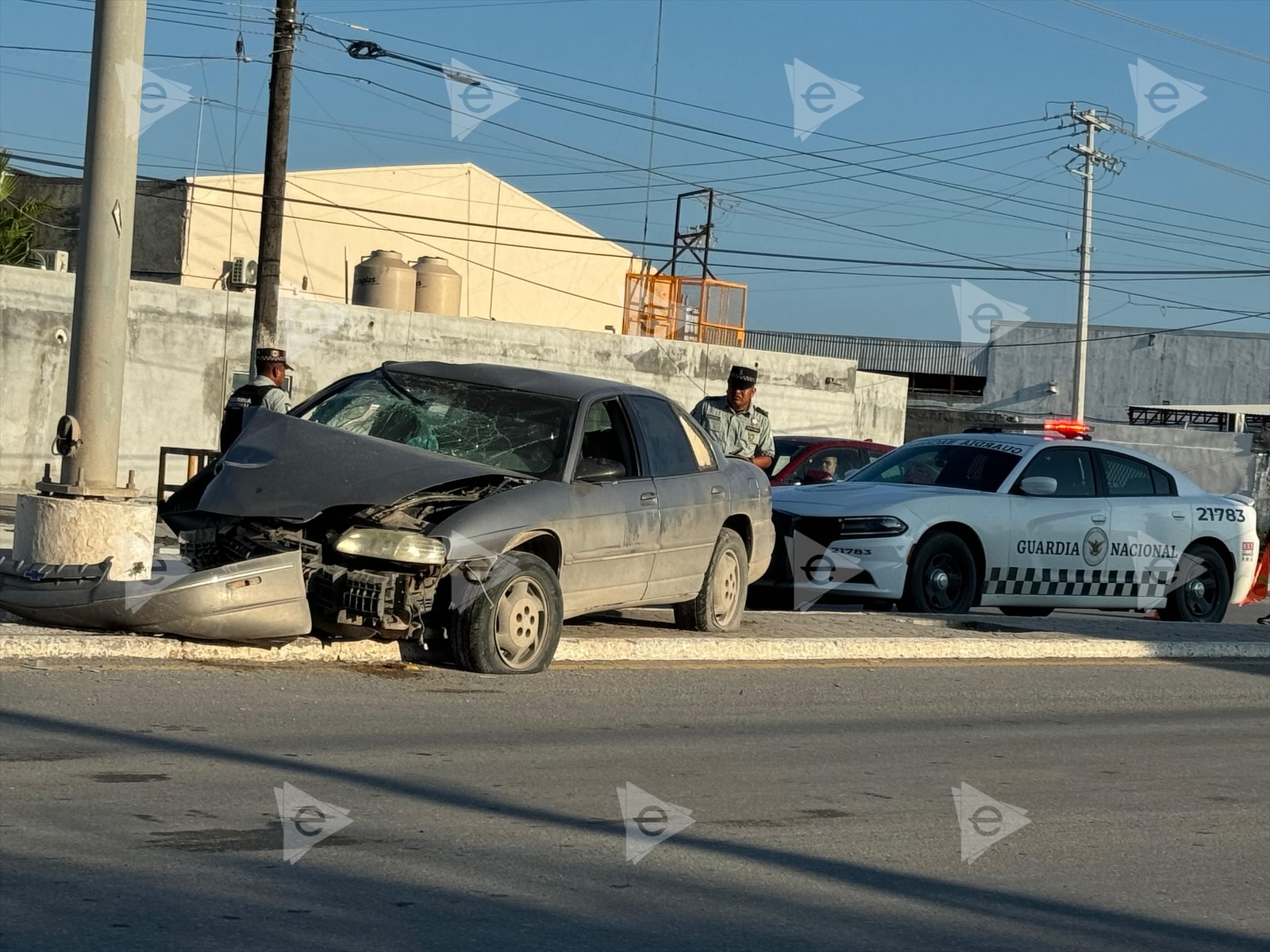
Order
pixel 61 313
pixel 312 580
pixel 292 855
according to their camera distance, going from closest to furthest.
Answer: pixel 292 855 → pixel 312 580 → pixel 61 313

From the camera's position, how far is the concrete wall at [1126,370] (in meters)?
57.3

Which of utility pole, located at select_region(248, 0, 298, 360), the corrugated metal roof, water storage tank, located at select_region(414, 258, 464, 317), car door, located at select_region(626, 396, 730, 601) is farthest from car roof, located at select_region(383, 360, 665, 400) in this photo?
the corrugated metal roof

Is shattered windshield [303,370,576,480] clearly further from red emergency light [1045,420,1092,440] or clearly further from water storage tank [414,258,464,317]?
water storage tank [414,258,464,317]

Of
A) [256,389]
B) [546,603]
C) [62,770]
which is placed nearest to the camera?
[62,770]

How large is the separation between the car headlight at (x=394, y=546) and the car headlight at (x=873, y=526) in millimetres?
5069

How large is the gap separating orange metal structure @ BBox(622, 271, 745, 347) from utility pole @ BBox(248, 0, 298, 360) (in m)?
18.1

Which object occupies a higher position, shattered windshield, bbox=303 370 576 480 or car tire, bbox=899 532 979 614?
shattered windshield, bbox=303 370 576 480

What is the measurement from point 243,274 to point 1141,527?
20667 mm

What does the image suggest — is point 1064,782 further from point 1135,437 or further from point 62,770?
point 1135,437

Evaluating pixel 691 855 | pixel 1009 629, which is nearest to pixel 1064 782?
pixel 691 855

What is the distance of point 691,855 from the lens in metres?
5.35

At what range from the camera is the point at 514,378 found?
9516mm

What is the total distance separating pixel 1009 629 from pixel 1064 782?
16.4 feet
